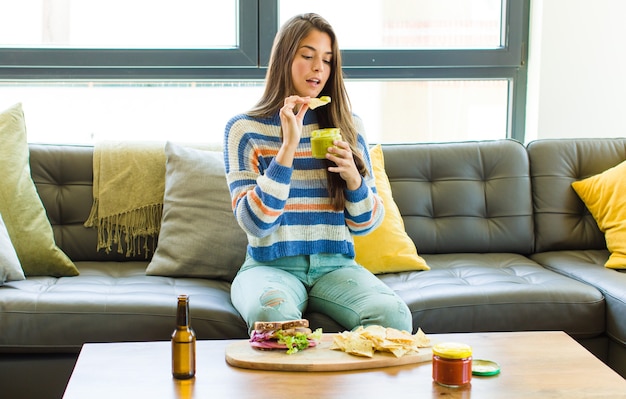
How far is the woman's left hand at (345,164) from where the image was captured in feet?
7.13

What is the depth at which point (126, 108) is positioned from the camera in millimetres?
3418

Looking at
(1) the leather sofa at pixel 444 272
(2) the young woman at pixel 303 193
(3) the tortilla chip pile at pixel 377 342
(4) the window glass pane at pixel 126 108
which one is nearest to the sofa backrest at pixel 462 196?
(1) the leather sofa at pixel 444 272

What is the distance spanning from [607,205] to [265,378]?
1848 mm

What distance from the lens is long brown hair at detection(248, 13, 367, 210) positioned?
2.42 m

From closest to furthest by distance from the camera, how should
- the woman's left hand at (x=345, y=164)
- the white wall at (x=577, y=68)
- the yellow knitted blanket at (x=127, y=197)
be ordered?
1. the woman's left hand at (x=345, y=164)
2. the yellow knitted blanket at (x=127, y=197)
3. the white wall at (x=577, y=68)

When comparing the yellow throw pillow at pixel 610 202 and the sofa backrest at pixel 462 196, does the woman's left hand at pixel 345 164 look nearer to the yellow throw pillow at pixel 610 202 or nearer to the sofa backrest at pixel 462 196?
the sofa backrest at pixel 462 196

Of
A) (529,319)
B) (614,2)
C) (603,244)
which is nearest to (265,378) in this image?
(529,319)

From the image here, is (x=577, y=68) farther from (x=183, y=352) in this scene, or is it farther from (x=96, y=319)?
(x=183, y=352)

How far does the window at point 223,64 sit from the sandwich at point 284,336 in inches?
70.5

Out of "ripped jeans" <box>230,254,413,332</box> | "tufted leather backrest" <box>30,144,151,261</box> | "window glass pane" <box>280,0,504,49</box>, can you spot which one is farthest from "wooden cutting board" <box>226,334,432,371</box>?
"window glass pane" <box>280,0,504,49</box>

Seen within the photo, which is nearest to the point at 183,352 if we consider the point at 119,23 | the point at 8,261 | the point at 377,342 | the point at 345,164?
the point at 377,342

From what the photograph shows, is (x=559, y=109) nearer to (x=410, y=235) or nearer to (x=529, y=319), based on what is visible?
(x=410, y=235)

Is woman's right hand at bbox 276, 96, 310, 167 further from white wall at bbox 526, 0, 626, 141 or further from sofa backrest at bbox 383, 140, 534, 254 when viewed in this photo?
white wall at bbox 526, 0, 626, 141

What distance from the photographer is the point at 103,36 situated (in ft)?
11.0
